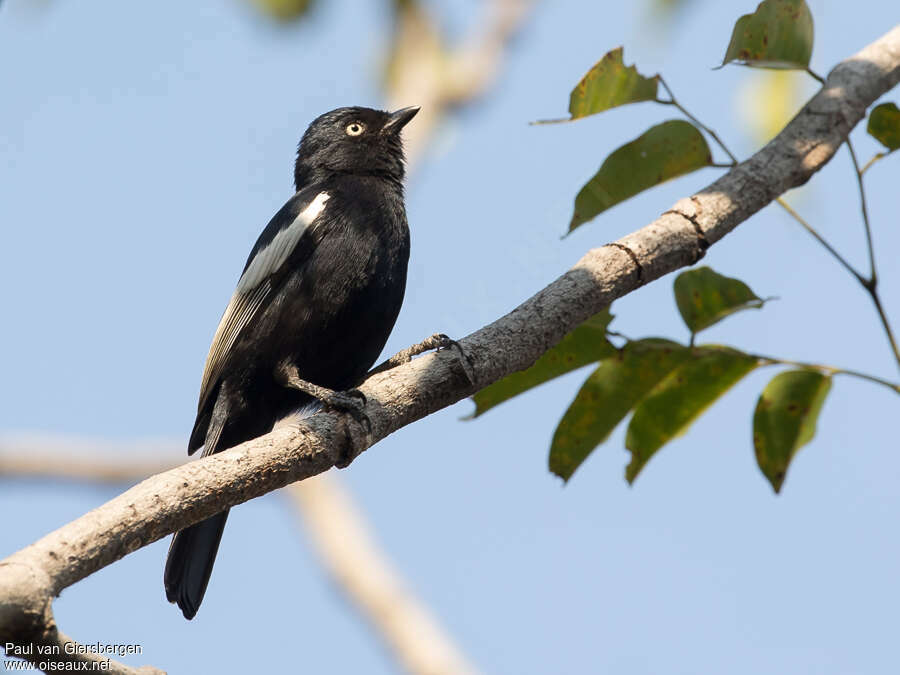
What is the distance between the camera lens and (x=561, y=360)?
328 cm

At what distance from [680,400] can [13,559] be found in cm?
204

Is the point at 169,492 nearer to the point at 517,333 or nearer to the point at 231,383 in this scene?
the point at 517,333

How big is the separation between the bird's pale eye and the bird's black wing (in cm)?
80

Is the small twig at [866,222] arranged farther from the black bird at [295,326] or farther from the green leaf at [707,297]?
the black bird at [295,326]

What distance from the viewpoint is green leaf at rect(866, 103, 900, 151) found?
3328mm

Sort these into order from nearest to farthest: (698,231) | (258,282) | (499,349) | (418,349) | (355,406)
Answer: (355,406), (499,349), (698,231), (418,349), (258,282)

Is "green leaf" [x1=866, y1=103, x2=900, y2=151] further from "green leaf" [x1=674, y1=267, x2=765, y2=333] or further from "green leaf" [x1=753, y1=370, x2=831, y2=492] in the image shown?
"green leaf" [x1=753, y1=370, x2=831, y2=492]

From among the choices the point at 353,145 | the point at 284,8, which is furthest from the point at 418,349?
the point at 284,8

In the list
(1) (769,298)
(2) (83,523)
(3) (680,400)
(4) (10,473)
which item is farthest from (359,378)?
(4) (10,473)

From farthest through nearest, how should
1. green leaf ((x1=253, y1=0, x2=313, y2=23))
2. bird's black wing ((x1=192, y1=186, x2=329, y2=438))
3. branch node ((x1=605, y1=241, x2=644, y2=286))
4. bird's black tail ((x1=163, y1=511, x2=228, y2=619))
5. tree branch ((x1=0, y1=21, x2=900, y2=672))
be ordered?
1. green leaf ((x1=253, y1=0, x2=313, y2=23))
2. bird's black wing ((x1=192, y1=186, x2=329, y2=438))
3. bird's black tail ((x1=163, y1=511, x2=228, y2=619))
4. branch node ((x1=605, y1=241, x2=644, y2=286))
5. tree branch ((x1=0, y1=21, x2=900, y2=672))

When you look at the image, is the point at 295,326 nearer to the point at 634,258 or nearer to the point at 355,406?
the point at 355,406

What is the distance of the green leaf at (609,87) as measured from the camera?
10.7ft

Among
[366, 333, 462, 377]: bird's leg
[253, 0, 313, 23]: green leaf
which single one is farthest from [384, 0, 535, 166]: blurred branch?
[366, 333, 462, 377]: bird's leg

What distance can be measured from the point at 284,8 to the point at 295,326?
438 cm
